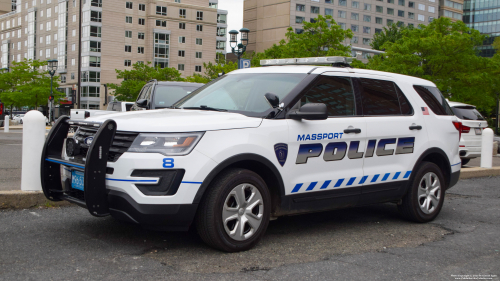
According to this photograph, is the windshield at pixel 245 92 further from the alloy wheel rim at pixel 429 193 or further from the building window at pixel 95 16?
the building window at pixel 95 16

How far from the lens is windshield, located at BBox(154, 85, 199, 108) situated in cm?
1105

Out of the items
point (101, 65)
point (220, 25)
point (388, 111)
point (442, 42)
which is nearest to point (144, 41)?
point (101, 65)

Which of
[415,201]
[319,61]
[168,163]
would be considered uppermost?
[319,61]

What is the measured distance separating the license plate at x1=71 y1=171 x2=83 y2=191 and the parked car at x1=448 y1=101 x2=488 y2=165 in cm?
988

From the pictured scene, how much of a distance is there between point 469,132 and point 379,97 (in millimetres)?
7352

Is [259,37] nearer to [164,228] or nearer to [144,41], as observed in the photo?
[144,41]

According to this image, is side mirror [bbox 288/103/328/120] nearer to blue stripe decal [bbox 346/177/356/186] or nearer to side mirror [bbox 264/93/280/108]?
side mirror [bbox 264/93/280/108]

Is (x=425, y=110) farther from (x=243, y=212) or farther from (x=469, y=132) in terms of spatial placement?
(x=469, y=132)

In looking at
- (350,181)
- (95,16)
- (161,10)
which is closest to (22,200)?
(350,181)

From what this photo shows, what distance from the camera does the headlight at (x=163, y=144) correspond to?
13.9 ft

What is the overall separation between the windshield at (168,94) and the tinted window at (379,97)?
5886 mm

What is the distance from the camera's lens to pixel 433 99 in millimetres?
6668

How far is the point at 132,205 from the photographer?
4227 millimetres

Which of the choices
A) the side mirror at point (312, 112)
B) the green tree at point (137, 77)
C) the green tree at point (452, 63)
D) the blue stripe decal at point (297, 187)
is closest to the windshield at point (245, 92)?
Result: the side mirror at point (312, 112)
